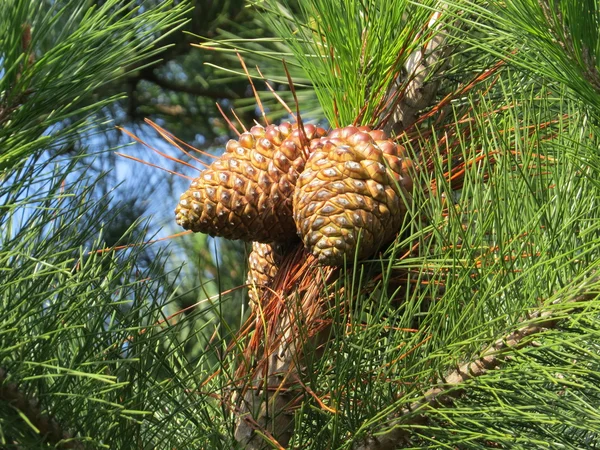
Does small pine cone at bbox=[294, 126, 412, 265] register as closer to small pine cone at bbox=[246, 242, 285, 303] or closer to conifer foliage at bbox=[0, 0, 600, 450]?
conifer foliage at bbox=[0, 0, 600, 450]

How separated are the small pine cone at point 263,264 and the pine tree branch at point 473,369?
0.72 ft

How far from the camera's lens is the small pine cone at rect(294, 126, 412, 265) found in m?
0.71

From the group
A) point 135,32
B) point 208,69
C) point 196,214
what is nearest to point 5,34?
point 135,32

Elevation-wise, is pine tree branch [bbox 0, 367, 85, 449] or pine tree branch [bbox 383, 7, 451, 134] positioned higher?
pine tree branch [bbox 383, 7, 451, 134]

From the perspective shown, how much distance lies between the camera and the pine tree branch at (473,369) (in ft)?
2.14

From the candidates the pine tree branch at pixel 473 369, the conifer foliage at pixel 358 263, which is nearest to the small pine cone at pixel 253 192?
the conifer foliage at pixel 358 263

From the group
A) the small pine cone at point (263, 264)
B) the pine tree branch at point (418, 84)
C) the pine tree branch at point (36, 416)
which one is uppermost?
the pine tree branch at point (418, 84)

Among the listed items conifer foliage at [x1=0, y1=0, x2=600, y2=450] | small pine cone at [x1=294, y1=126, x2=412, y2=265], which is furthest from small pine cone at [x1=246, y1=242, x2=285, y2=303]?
small pine cone at [x1=294, y1=126, x2=412, y2=265]

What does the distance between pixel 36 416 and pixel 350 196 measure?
0.31m

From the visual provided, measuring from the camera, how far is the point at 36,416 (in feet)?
2.17

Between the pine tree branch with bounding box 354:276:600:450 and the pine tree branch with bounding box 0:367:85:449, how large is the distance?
247 mm

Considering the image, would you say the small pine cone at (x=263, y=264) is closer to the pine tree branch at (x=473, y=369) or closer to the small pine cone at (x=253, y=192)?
the small pine cone at (x=253, y=192)

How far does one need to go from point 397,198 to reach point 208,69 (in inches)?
80.4

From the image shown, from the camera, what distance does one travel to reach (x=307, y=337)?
755 millimetres
